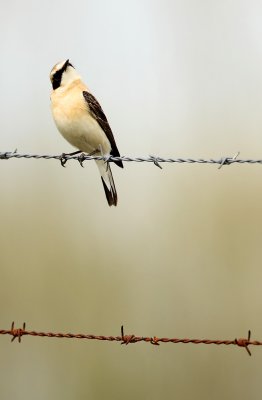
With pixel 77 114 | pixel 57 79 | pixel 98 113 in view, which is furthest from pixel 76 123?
pixel 57 79

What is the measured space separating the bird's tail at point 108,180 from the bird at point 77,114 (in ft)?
0.50

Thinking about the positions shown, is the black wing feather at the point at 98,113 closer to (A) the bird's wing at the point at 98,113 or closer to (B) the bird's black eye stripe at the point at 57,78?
(A) the bird's wing at the point at 98,113

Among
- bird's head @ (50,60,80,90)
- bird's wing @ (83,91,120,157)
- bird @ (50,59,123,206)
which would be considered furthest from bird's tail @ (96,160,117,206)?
bird's head @ (50,60,80,90)

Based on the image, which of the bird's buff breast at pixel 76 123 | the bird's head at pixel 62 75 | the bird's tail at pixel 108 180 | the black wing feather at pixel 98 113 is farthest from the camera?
the bird's tail at pixel 108 180

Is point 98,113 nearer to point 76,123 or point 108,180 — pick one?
point 76,123

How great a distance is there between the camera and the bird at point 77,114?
644 cm

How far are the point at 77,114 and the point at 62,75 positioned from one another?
49cm

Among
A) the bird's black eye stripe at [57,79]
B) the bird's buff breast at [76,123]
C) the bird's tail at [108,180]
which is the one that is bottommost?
the bird's tail at [108,180]

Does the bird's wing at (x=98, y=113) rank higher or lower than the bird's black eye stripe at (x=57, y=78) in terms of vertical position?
lower

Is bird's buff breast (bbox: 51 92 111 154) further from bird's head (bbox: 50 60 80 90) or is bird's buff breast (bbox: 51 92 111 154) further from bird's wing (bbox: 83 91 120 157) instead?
bird's head (bbox: 50 60 80 90)

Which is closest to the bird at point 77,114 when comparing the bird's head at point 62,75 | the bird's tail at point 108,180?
the bird's head at point 62,75

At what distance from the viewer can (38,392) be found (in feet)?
34.0

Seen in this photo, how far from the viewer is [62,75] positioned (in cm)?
672

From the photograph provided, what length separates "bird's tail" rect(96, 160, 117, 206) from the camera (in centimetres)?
702
